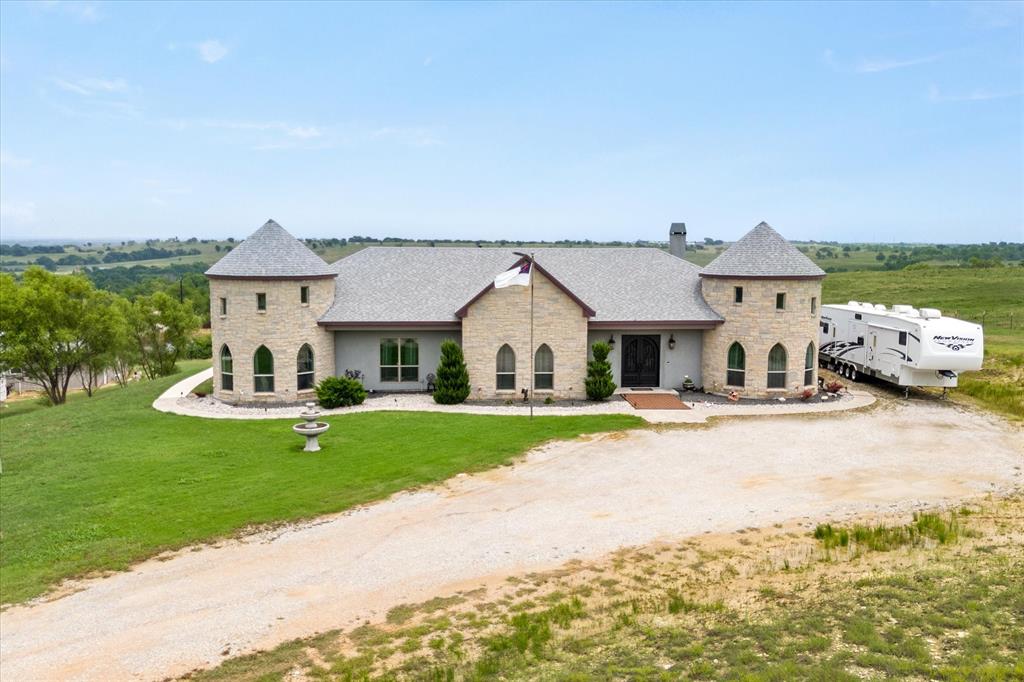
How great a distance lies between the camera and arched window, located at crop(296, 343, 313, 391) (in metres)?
28.5

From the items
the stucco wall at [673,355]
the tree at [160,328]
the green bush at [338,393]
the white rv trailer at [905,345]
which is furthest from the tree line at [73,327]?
the white rv trailer at [905,345]

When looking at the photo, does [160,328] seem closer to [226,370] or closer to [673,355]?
[226,370]

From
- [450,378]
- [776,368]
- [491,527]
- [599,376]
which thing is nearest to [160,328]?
[450,378]

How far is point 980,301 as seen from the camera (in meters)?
63.4

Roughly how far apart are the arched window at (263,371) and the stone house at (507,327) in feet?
0.18

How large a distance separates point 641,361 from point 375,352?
36.7ft

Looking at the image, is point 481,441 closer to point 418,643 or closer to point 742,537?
point 742,537

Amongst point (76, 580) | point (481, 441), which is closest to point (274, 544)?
point (76, 580)

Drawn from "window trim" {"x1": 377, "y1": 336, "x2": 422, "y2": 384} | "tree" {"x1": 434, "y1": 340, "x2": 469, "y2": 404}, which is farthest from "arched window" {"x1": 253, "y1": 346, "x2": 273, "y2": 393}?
"tree" {"x1": 434, "y1": 340, "x2": 469, "y2": 404}

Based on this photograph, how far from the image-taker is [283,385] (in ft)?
91.9

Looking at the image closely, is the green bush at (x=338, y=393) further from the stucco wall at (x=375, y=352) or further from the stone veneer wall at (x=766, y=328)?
the stone veneer wall at (x=766, y=328)

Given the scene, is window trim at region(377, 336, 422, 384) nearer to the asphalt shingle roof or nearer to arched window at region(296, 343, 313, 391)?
the asphalt shingle roof

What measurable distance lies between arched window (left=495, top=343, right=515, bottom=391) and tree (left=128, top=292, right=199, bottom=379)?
26015 mm

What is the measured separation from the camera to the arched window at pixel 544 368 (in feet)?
94.1
